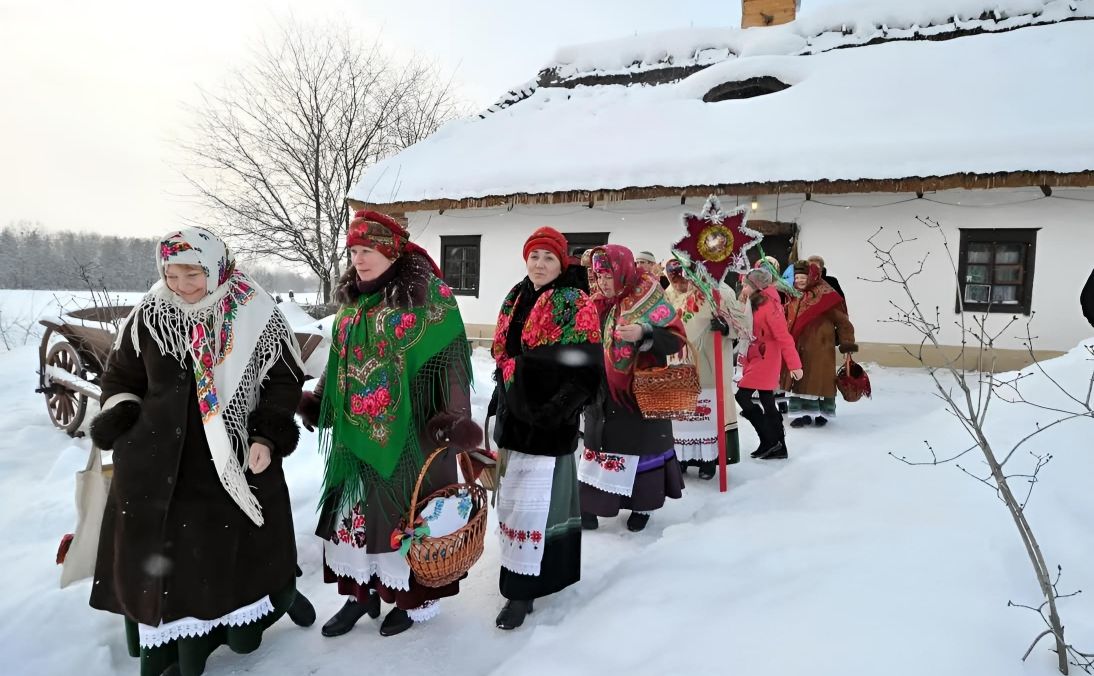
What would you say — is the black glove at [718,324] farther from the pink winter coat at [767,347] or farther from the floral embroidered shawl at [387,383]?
the floral embroidered shawl at [387,383]

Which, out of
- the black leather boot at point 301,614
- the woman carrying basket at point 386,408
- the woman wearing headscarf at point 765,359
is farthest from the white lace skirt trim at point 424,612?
the woman wearing headscarf at point 765,359

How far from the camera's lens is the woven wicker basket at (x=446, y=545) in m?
2.24

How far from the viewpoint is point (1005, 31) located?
1163cm

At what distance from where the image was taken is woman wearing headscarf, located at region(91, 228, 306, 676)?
2176mm

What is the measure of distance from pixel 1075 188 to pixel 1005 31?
16.1 ft

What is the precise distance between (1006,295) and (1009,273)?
0.37m

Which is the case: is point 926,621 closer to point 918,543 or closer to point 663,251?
point 918,543

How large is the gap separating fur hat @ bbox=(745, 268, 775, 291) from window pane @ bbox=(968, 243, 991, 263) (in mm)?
6864

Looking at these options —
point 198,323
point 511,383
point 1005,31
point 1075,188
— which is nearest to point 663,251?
point 1075,188

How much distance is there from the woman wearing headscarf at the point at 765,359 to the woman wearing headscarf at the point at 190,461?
406 cm

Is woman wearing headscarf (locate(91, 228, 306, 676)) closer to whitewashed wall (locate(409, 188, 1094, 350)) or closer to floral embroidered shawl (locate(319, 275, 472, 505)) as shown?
floral embroidered shawl (locate(319, 275, 472, 505))

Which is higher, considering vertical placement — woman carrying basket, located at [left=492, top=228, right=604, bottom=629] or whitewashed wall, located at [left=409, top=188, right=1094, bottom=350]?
whitewashed wall, located at [left=409, top=188, right=1094, bottom=350]

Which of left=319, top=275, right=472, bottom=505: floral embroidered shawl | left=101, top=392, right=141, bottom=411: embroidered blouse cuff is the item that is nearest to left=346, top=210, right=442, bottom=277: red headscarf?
left=319, top=275, right=472, bottom=505: floral embroidered shawl

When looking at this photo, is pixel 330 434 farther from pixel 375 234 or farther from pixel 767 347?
pixel 767 347
